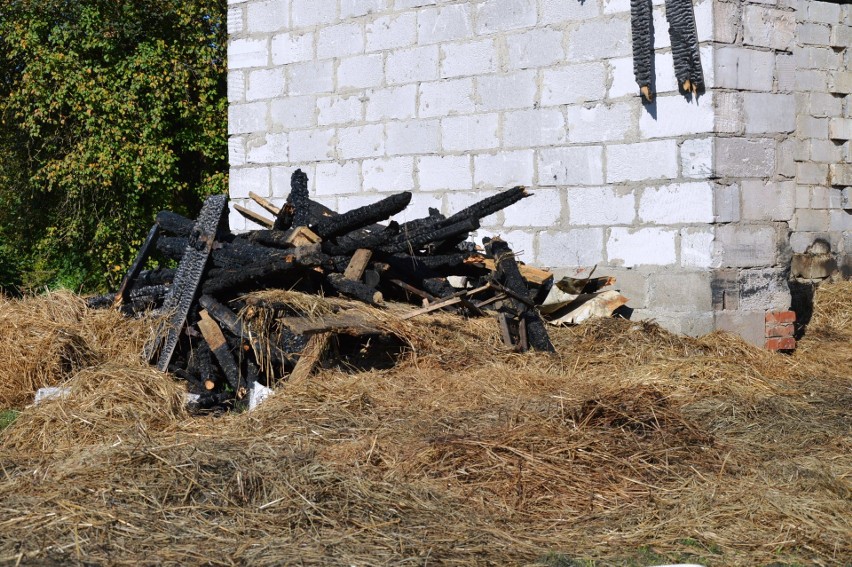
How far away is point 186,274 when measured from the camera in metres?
8.41

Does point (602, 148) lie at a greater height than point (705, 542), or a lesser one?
greater

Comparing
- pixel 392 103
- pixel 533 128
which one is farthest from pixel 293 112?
pixel 533 128

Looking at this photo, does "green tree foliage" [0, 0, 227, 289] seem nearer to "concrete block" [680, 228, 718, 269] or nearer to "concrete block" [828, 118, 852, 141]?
"concrete block" [828, 118, 852, 141]

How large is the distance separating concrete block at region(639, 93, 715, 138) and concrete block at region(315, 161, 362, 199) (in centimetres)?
340

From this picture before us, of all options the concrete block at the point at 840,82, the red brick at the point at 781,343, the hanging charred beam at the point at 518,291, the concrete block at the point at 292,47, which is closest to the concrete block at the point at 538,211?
the hanging charred beam at the point at 518,291

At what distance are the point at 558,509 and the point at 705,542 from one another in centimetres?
76

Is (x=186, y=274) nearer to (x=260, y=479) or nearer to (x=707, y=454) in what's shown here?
(x=260, y=479)

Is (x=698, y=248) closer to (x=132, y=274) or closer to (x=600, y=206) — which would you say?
(x=600, y=206)

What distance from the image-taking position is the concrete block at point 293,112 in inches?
457

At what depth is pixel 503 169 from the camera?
10141 mm

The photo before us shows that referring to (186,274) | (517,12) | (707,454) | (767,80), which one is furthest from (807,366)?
(186,274)

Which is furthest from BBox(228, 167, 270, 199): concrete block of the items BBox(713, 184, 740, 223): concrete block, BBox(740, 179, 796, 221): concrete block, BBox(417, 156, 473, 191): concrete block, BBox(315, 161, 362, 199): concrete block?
BBox(740, 179, 796, 221): concrete block

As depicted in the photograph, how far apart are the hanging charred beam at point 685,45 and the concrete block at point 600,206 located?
43.8 inches

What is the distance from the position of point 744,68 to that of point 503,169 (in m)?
2.44
